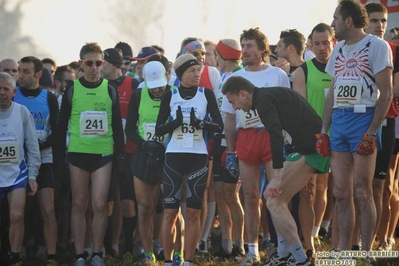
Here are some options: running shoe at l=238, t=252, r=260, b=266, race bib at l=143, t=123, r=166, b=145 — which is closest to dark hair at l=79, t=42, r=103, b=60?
race bib at l=143, t=123, r=166, b=145

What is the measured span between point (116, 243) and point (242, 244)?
1.85 meters

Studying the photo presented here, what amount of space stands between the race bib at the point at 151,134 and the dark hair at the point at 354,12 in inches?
108

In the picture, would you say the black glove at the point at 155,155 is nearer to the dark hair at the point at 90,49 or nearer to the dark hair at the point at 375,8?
the dark hair at the point at 90,49

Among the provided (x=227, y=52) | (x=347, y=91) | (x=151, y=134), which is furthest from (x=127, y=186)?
(x=347, y=91)

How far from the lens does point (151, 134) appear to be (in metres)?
10.5

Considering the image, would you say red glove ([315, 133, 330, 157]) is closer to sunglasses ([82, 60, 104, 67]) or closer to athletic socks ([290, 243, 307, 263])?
athletic socks ([290, 243, 307, 263])

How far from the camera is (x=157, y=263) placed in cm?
1030

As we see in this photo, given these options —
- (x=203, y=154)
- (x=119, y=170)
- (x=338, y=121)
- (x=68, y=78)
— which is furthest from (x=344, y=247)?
(x=68, y=78)

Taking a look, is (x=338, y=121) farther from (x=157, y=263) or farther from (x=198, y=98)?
(x=157, y=263)

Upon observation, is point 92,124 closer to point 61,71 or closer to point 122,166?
point 122,166

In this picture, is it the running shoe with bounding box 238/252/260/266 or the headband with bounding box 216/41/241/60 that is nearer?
the running shoe with bounding box 238/252/260/266

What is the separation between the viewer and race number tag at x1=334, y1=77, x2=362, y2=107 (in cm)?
852

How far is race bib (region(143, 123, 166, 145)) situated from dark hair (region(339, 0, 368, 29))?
2.76 metres

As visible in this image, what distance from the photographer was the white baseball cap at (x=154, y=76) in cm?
1055
